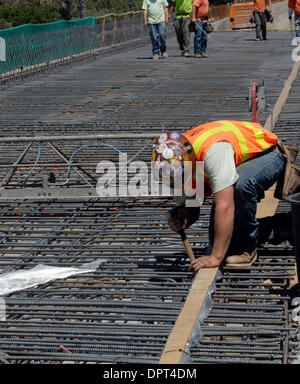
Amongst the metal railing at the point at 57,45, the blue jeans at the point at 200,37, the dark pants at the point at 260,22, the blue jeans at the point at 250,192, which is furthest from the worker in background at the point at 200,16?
the blue jeans at the point at 250,192

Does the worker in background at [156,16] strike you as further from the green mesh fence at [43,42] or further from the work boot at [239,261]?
the work boot at [239,261]

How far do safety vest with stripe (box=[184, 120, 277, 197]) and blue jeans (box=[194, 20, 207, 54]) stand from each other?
13.1m

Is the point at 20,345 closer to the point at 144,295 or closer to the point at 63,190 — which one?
the point at 144,295

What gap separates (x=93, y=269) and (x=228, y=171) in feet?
5.37

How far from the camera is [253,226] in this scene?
6000 millimetres

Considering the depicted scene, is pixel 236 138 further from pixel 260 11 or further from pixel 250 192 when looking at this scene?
pixel 260 11

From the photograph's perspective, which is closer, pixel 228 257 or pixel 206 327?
pixel 206 327

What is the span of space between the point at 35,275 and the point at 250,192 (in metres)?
1.90

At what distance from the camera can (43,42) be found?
20750mm

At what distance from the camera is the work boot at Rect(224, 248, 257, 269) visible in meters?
6.09

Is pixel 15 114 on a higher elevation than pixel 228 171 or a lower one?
lower

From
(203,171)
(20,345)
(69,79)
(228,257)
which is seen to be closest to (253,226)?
(228,257)

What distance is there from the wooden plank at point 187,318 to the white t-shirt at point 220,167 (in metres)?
0.72

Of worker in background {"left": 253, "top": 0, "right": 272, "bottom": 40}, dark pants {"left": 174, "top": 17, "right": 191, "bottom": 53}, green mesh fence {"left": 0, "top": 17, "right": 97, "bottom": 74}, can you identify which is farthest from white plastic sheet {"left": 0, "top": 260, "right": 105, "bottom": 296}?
worker in background {"left": 253, "top": 0, "right": 272, "bottom": 40}
